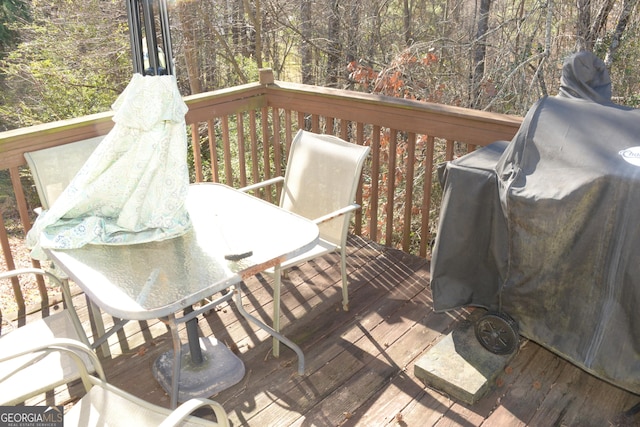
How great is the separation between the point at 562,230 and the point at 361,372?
3.63 feet

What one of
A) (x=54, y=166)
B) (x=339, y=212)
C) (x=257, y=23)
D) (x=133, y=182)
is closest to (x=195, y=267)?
(x=133, y=182)

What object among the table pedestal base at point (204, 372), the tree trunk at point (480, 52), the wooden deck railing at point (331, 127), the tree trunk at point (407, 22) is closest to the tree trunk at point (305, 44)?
the tree trunk at point (407, 22)

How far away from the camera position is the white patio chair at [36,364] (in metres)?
1.69

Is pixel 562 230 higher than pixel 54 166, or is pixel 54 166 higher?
pixel 54 166

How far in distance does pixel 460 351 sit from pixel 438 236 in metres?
0.56

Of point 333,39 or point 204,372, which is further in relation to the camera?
point 333,39

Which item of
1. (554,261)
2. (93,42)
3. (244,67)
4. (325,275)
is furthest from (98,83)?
(554,261)

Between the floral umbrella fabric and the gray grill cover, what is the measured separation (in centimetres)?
119

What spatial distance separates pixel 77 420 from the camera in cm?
160

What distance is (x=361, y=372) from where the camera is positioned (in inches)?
96.7

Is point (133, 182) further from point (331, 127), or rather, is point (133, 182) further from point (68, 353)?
point (331, 127)

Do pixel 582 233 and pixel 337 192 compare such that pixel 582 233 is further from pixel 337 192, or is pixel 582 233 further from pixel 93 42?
pixel 93 42

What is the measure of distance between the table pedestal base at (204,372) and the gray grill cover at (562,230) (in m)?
1.13

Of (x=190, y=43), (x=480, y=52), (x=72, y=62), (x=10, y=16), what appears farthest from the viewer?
(x=10, y=16)
